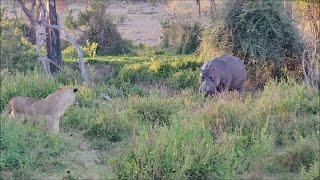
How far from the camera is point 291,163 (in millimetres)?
7168

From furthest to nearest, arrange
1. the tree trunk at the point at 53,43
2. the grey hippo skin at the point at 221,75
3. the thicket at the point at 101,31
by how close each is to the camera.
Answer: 1. the thicket at the point at 101,31
2. the tree trunk at the point at 53,43
3. the grey hippo skin at the point at 221,75

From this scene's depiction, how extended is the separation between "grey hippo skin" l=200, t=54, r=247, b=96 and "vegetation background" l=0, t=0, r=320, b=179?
1.09 m

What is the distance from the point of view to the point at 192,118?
27.5ft

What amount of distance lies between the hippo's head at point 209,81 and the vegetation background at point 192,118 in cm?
93

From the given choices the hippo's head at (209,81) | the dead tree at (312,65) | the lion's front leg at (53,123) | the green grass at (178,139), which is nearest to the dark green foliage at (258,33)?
the dead tree at (312,65)

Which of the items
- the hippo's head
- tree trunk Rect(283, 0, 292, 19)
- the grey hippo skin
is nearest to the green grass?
the hippo's head

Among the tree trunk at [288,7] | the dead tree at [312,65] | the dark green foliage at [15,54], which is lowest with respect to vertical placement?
the dark green foliage at [15,54]

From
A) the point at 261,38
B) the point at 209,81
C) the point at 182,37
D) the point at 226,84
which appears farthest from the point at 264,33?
the point at 182,37

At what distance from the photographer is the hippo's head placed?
493 inches

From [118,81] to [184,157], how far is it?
34.9ft

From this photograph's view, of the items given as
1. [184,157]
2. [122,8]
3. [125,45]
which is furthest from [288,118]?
[122,8]

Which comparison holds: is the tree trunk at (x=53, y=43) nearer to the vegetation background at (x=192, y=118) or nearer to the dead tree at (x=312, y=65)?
the vegetation background at (x=192, y=118)

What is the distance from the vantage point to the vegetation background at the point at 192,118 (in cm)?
670

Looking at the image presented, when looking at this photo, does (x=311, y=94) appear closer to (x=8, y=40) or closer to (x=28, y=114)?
(x=28, y=114)
